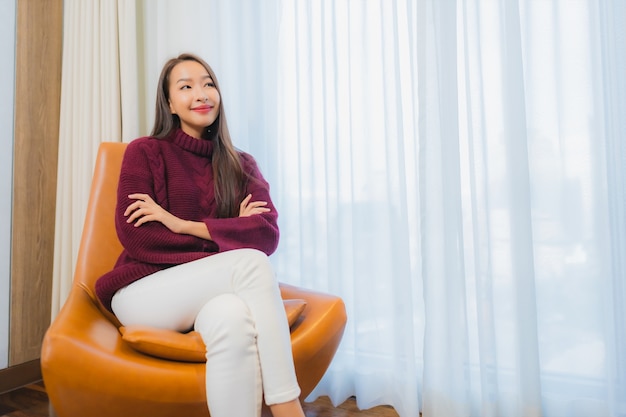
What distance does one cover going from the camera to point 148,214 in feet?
4.39

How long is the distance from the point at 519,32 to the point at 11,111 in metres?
2.01

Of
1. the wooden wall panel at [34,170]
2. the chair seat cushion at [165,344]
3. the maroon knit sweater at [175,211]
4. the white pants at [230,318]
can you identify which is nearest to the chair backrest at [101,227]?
the maroon knit sweater at [175,211]

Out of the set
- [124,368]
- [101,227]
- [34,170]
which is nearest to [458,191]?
[124,368]

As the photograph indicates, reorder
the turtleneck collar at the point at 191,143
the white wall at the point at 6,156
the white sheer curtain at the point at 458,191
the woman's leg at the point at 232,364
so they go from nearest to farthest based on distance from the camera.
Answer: the woman's leg at the point at 232,364 → the white sheer curtain at the point at 458,191 → the turtleneck collar at the point at 191,143 → the white wall at the point at 6,156

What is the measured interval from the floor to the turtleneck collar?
100 centimetres

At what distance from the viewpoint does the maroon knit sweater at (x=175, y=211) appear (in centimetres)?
131

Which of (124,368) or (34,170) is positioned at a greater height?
(34,170)

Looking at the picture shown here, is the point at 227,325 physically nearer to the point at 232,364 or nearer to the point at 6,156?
the point at 232,364

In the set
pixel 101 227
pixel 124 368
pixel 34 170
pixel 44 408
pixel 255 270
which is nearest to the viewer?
pixel 124 368

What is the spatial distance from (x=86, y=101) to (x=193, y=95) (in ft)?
2.57

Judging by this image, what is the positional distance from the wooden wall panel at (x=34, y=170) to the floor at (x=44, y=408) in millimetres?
189

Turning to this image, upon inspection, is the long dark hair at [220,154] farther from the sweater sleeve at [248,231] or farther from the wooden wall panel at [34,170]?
the wooden wall panel at [34,170]

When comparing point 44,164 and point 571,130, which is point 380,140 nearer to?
point 571,130

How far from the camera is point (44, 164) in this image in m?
2.10
